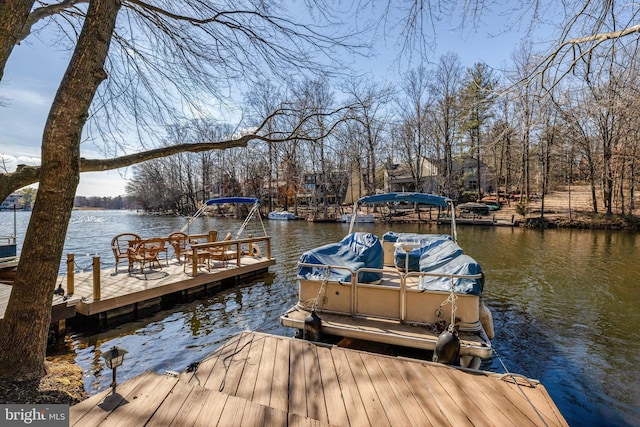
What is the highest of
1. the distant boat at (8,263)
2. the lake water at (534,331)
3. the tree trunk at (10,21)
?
the tree trunk at (10,21)

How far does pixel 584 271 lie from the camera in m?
11.7

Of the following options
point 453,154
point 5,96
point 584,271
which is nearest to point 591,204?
point 453,154

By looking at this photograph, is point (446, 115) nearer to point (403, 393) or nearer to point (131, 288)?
point (131, 288)

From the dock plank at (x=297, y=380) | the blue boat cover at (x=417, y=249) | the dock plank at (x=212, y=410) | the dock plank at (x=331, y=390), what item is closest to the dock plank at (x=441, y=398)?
the dock plank at (x=331, y=390)

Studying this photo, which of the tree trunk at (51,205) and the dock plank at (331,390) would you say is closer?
the dock plank at (331,390)

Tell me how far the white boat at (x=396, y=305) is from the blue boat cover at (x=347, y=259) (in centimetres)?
2

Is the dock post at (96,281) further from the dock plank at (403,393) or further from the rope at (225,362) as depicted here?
the dock plank at (403,393)

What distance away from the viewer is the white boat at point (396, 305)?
4.43 metres

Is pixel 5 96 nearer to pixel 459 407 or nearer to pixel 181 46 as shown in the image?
pixel 181 46

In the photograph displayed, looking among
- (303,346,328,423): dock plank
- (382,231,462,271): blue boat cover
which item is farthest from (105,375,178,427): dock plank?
(382,231,462,271): blue boat cover

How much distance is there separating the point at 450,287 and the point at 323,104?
343 centimetres

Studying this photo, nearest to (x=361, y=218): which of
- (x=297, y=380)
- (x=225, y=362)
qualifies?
(x=225, y=362)

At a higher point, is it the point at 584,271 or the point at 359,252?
the point at 359,252

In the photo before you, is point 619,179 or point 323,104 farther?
point 619,179
